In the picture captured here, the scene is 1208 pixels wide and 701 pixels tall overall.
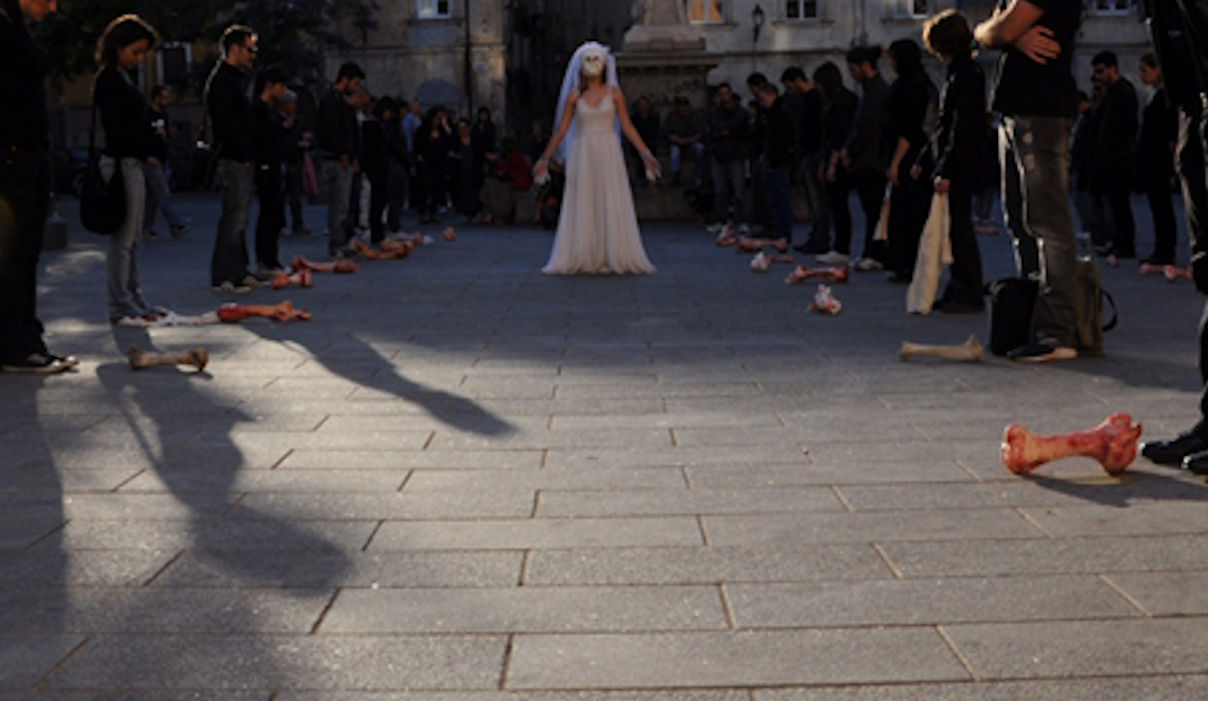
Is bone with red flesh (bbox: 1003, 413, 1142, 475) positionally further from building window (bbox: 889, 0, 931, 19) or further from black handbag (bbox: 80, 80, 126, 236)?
building window (bbox: 889, 0, 931, 19)

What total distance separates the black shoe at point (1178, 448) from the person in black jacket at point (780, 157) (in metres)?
12.9

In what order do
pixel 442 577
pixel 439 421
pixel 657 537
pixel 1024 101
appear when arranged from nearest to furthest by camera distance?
pixel 442 577 < pixel 657 537 < pixel 439 421 < pixel 1024 101

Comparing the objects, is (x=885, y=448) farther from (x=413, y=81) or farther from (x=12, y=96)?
(x=413, y=81)

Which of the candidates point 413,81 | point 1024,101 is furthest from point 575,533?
point 413,81

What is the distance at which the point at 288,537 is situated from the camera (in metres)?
5.21

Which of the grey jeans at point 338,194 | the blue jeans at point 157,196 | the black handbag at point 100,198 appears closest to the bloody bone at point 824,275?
the black handbag at point 100,198

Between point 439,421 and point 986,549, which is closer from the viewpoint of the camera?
point 986,549

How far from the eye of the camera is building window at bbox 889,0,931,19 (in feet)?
180

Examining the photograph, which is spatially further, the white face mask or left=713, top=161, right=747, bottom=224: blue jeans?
left=713, top=161, right=747, bottom=224: blue jeans

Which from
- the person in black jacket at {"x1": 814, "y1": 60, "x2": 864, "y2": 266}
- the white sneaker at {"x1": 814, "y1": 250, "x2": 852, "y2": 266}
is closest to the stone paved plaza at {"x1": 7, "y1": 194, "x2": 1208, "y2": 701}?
the white sneaker at {"x1": 814, "y1": 250, "x2": 852, "y2": 266}

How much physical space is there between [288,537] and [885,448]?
2447 mm

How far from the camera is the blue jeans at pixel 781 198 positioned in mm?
19312

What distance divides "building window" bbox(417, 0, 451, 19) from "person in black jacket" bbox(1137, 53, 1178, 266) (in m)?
40.1

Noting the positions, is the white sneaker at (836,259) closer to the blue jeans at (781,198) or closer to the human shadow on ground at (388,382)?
the blue jeans at (781,198)
